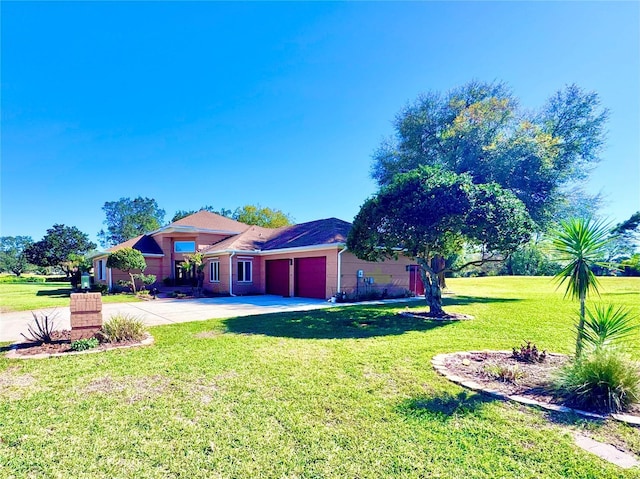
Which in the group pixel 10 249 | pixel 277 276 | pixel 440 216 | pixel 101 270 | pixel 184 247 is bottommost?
pixel 277 276

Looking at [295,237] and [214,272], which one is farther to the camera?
[214,272]

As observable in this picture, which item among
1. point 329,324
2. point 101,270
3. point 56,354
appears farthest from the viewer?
point 101,270

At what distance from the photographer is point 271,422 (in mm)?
3566

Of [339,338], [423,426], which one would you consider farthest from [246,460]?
[339,338]

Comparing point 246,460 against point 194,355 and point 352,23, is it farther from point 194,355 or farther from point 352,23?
point 352,23

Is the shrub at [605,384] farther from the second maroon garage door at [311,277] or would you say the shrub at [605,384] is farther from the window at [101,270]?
the window at [101,270]

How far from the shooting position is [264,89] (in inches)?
611

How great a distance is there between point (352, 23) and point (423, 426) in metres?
Result: 13.1

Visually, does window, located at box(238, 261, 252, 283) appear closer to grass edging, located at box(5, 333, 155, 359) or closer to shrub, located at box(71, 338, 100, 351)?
grass edging, located at box(5, 333, 155, 359)

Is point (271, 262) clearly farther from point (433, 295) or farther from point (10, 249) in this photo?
point (10, 249)

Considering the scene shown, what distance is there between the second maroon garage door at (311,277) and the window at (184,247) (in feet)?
33.2

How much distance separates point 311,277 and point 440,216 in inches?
348

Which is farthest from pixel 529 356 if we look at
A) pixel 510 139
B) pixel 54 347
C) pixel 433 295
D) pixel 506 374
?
pixel 510 139

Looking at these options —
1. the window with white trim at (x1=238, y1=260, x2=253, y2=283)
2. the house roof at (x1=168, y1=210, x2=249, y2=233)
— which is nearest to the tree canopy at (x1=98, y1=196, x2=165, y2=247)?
the house roof at (x1=168, y1=210, x2=249, y2=233)
